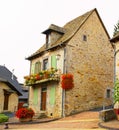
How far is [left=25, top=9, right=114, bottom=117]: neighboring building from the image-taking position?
22.8m

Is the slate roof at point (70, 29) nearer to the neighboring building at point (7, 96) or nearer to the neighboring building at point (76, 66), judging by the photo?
the neighboring building at point (76, 66)

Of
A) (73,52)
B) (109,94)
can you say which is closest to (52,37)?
(73,52)

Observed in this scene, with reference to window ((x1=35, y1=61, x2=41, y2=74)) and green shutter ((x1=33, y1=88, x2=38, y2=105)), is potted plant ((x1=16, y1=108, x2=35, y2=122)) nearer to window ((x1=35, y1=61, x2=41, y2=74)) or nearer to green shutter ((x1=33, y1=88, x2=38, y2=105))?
green shutter ((x1=33, y1=88, x2=38, y2=105))

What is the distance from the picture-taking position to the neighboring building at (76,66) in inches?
896

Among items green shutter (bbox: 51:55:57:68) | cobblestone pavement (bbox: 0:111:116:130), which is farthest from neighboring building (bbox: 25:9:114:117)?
cobblestone pavement (bbox: 0:111:116:130)

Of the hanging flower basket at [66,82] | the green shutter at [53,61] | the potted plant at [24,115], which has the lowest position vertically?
the potted plant at [24,115]

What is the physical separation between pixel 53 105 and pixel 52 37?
20.4 feet

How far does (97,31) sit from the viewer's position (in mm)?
25250

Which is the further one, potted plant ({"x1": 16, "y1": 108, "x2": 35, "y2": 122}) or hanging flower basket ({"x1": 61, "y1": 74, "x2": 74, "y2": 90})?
hanging flower basket ({"x1": 61, "y1": 74, "x2": 74, "y2": 90})

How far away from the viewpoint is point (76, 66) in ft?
76.2

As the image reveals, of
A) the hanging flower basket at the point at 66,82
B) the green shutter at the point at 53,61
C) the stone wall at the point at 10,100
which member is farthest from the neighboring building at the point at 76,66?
the stone wall at the point at 10,100

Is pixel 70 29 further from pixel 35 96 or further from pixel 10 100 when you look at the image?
pixel 10 100

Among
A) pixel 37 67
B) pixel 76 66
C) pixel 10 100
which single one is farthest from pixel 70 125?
pixel 10 100

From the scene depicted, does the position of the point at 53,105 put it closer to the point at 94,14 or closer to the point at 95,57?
the point at 95,57
